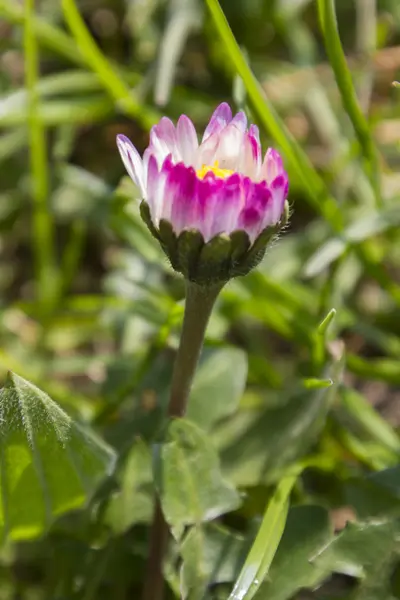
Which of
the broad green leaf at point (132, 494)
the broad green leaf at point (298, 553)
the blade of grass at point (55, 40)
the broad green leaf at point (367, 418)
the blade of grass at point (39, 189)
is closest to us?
the broad green leaf at point (298, 553)

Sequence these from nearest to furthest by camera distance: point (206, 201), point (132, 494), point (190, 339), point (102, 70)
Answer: point (206, 201)
point (190, 339)
point (132, 494)
point (102, 70)

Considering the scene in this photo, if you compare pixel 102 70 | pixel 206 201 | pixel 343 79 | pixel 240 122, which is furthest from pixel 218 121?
pixel 102 70

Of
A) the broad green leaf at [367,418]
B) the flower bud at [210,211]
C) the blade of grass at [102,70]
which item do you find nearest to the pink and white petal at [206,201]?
the flower bud at [210,211]

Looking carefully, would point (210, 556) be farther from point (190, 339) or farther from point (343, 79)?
point (343, 79)

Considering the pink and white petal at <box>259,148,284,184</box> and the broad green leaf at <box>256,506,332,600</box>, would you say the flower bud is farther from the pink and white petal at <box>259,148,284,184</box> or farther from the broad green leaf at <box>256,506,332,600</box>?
the broad green leaf at <box>256,506,332,600</box>

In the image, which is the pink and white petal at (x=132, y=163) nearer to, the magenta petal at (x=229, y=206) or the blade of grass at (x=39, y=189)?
→ the magenta petal at (x=229, y=206)

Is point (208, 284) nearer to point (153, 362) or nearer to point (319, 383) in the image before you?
point (319, 383)

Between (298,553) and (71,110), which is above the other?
(71,110)

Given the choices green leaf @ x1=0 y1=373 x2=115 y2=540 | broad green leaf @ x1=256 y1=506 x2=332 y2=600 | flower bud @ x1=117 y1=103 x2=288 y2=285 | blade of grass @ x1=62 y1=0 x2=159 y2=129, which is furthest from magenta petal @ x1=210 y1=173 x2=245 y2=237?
blade of grass @ x1=62 y1=0 x2=159 y2=129
